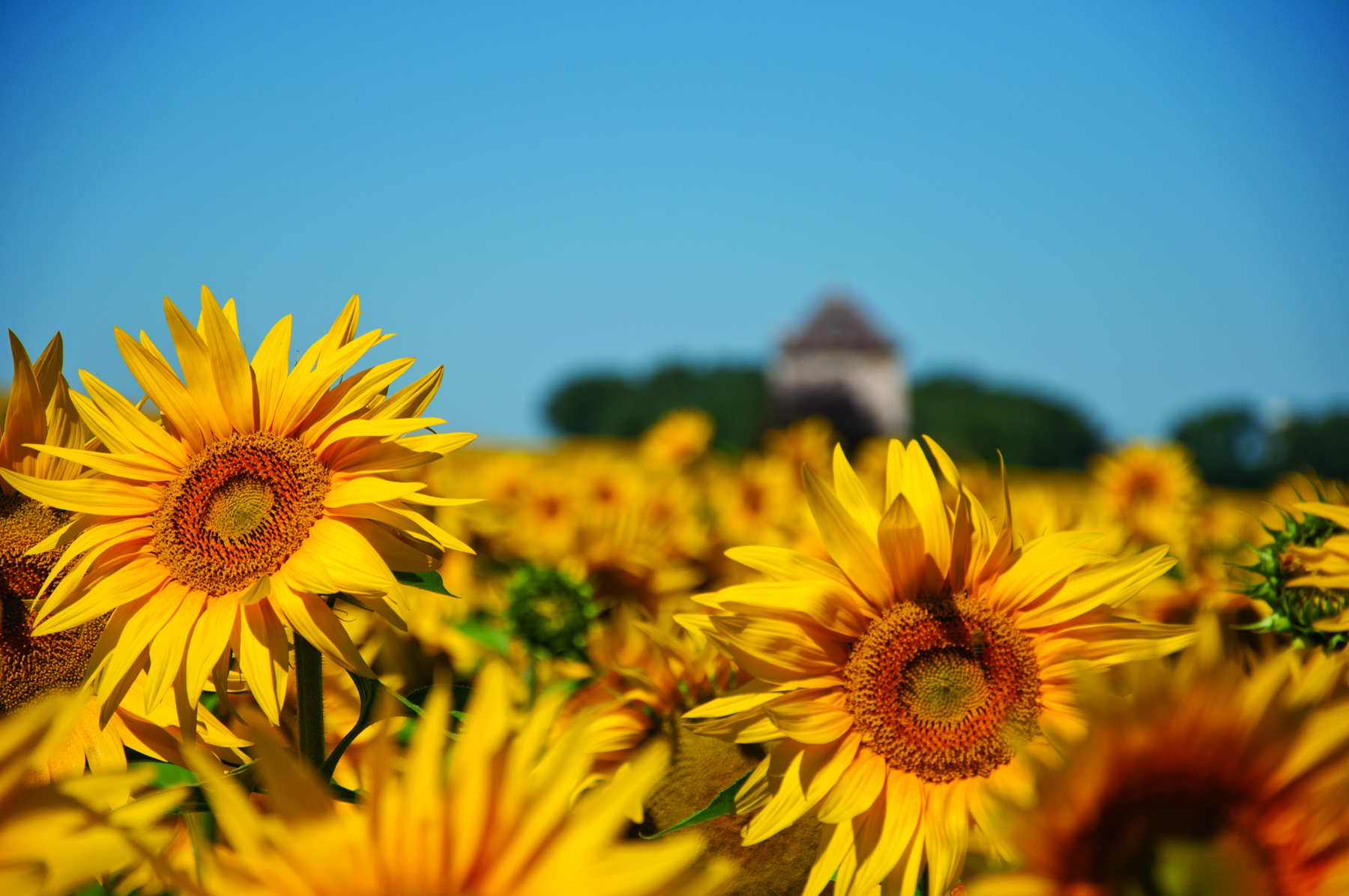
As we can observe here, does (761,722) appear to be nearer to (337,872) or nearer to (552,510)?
(337,872)

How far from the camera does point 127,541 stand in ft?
3.78

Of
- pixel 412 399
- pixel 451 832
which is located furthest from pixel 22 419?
pixel 451 832

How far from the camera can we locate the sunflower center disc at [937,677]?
1170mm

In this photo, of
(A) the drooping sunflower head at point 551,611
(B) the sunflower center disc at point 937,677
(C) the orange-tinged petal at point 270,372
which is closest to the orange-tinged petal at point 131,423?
(C) the orange-tinged petal at point 270,372

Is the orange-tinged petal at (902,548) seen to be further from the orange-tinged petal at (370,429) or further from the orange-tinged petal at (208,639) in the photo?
the orange-tinged petal at (208,639)

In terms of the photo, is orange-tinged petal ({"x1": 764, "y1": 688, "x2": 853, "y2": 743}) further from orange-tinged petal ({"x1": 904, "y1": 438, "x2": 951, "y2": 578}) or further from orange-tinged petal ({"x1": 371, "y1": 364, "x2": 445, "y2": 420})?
orange-tinged petal ({"x1": 371, "y1": 364, "x2": 445, "y2": 420})

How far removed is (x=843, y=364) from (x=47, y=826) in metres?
46.0

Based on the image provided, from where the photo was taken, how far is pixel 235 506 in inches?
45.9

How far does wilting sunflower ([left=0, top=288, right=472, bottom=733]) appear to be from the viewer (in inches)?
42.4

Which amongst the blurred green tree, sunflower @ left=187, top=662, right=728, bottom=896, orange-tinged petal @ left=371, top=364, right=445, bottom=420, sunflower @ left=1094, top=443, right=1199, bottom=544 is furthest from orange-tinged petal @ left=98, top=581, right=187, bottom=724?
the blurred green tree

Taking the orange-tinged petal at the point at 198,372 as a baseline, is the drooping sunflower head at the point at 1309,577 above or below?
below

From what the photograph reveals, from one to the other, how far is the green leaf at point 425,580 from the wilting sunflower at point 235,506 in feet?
0.11

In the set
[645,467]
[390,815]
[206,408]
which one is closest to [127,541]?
[206,408]

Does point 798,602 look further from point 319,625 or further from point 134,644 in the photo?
point 134,644
